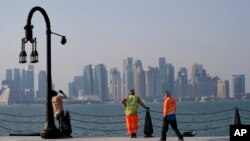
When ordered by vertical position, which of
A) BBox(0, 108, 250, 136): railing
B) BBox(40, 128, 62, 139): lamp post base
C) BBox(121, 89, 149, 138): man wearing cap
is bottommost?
BBox(0, 108, 250, 136): railing

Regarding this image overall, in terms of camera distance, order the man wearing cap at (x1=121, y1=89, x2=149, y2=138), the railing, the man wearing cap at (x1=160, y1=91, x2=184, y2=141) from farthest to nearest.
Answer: the railing
the man wearing cap at (x1=121, y1=89, x2=149, y2=138)
the man wearing cap at (x1=160, y1=91, x2=184, y2=141)

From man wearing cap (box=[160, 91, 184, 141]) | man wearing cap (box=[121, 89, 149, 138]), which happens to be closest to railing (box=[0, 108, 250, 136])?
man wearing cap (box=[121, 89, 149, 138])

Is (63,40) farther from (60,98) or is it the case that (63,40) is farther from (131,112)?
(131,112)

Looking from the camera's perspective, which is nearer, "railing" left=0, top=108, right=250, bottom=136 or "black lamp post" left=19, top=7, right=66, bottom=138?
"black lamp post" left=19, top=7, right=66, bottom=138

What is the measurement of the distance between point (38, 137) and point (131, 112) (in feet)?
11.6

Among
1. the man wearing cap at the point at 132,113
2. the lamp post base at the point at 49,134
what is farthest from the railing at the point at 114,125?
the lamp post base at the point at 49,134

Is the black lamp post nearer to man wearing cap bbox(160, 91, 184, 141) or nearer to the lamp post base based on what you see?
the lamp post base

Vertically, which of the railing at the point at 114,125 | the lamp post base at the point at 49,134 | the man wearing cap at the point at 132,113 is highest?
the man wearing cap at the point at 132,113

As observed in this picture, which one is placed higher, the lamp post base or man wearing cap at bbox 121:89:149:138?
man wearing cap at bbox 121:89:149:138

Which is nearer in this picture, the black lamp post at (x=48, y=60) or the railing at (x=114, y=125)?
the black lamp post at (x=48, y=60)

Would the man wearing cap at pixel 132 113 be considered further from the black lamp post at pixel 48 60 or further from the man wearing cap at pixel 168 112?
the black lamp post at pixel 48 60

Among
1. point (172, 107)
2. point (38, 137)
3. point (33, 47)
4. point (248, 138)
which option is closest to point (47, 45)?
point (33, 47)

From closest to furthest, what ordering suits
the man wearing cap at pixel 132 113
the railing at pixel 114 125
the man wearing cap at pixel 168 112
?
the man wearing cap at pixel 168 112
the man wearing cap at pixel 132 113
the railing at pixel 114 125

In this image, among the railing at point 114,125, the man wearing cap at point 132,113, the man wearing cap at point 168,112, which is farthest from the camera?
the railing at point 114,125
